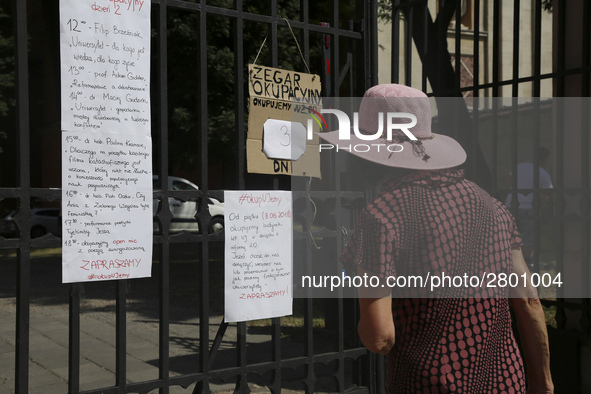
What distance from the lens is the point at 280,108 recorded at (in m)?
4.54

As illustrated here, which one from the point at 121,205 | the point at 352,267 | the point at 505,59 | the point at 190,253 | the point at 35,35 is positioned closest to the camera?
the point at 352,267

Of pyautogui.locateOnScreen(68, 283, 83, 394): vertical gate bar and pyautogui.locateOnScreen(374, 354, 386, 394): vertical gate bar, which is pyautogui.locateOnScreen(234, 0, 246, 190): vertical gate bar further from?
pyautogui.locateOnScreen(374, 354, 386, 394): vertical gate bar

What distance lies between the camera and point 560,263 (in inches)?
225

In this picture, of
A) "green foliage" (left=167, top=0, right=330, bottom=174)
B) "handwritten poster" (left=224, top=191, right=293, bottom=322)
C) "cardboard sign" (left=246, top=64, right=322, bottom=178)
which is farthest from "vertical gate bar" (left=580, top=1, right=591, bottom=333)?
"green foliage" (left=167, top=0, right=330, bottom=174)

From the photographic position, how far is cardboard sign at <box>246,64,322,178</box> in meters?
4.38

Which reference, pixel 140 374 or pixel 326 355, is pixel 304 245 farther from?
pixel 140 374

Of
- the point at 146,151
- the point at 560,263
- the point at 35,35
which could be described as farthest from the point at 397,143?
the point at 35,35

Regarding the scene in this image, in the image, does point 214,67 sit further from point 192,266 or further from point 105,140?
point 105,140

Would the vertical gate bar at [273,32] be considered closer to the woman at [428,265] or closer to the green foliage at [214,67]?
the woman at [428,265]

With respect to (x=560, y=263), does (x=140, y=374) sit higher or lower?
lower

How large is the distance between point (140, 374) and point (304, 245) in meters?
2.78

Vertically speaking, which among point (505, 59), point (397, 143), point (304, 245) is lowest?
point (304, 245)

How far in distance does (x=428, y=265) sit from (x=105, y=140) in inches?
79.9

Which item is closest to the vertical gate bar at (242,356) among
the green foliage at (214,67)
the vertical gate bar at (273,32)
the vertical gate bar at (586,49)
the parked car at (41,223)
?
the vertical gate bar at (273,32)
